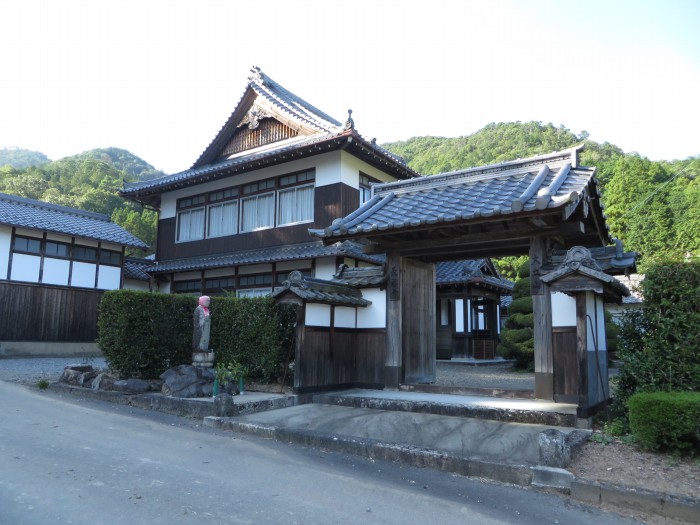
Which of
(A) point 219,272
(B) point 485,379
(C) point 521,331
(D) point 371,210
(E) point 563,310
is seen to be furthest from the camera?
(A) point 219,272

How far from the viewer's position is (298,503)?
4.72m

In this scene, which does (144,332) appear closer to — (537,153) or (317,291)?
(317,291)

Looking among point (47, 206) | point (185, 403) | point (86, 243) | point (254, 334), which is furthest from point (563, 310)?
point (47, 206)

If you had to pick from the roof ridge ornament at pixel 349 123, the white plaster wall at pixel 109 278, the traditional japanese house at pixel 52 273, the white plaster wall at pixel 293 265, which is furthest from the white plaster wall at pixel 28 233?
the roof ridge ornament at pixel 349 123

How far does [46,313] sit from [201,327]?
1203 centimetres

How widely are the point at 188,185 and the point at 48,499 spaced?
633 inches

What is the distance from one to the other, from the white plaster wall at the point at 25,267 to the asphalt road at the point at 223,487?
1353 cm

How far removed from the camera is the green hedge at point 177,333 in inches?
403

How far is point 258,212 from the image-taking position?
17859mm

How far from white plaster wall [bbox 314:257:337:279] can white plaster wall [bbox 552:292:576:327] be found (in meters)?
8.30

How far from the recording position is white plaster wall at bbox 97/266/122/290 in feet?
70.0

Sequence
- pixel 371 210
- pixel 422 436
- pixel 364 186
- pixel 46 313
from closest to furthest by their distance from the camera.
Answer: pixel 422 436, pixel 371 210, pixel 364 186, pixel 46 313

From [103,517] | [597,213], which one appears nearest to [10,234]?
[103,517]

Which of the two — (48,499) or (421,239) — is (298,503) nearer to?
(48,499)
